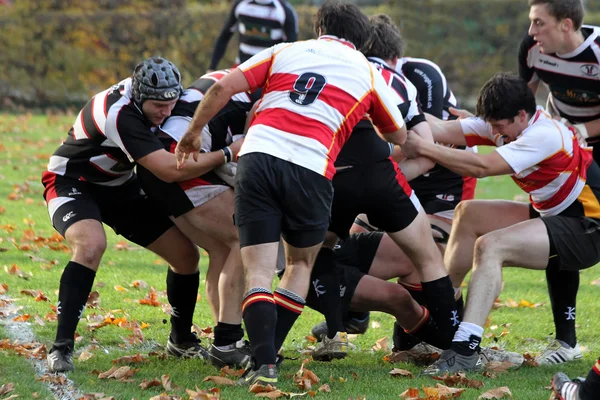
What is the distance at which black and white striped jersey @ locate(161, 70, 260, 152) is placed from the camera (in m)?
5.43

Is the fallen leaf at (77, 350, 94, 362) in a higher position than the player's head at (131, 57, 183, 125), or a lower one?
lower

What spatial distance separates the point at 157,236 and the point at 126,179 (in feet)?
1.31

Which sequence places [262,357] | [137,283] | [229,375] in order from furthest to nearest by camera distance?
[137,283], [229,375], [262,357]

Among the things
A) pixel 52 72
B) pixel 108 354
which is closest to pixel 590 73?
pixel 108 354

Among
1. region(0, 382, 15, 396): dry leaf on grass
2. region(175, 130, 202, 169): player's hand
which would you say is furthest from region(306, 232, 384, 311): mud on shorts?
region(0, 382, 15, 396): dry leaf on grass

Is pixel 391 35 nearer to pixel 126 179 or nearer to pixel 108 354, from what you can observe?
pixel 126 179

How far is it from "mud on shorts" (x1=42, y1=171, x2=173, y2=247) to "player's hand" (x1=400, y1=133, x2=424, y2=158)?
1487mm

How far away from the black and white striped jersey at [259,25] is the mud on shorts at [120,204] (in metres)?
6.00

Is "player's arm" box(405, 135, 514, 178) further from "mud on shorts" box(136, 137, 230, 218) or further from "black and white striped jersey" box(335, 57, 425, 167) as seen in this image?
"mud on shorts" box(136, 137, 230, 218)

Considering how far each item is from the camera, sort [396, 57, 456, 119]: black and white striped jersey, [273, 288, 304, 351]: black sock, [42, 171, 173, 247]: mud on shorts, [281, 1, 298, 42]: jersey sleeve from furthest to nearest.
Answer: [281, 1, 298, 42]: jersey sleeve → [396, 57, 456, 119]: black and white striped jersey → [42, 171, 173, 247]: mud on shorts → [273, 288, 304, 351]: black sock

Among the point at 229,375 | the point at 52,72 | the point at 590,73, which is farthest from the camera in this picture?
the point at 52,72

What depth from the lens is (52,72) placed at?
19.8 m

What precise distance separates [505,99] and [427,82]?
4.22ft

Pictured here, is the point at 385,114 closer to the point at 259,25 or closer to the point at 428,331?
the point at 428,331
